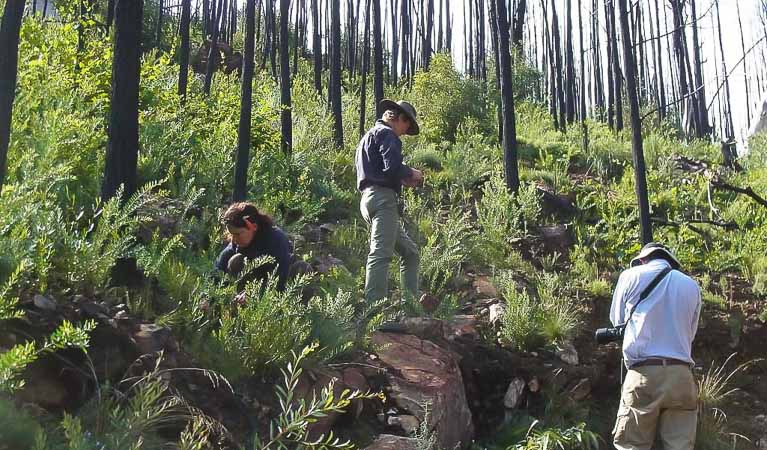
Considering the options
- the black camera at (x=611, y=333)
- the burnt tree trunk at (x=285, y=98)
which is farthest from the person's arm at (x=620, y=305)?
the burnt tree trunk at (x=285, y=98)

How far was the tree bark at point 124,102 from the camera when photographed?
4191 mm

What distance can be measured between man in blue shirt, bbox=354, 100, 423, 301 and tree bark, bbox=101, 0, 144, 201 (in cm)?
178

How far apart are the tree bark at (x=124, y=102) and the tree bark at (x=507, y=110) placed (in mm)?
6031

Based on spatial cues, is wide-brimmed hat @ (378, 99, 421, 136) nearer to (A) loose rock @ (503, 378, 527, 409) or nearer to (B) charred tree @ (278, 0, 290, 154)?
(A) loose rock @ (503, 378, 527, 409)

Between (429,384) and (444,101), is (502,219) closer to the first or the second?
(429,384)

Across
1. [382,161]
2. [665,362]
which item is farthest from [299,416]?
[382,161]

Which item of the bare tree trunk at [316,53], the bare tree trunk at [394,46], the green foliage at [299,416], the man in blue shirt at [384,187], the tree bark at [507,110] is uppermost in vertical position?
the bare tree trunk at [394,46]

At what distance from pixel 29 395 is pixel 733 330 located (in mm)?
6585

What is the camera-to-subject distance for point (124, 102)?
4250 millimetres

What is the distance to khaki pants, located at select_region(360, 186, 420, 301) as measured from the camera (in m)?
5.04

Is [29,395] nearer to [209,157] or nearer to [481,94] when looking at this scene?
[209,157]

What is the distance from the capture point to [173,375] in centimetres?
313

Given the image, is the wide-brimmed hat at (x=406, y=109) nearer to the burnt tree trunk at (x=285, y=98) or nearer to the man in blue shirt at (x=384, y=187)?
the man in blue shirt at (x=384, y=187)

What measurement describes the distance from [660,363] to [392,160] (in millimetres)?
2339
